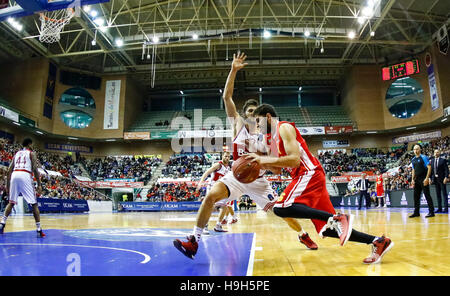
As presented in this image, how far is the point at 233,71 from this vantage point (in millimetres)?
3291

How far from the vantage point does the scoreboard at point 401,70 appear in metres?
25.3

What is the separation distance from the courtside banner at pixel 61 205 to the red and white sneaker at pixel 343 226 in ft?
53.4

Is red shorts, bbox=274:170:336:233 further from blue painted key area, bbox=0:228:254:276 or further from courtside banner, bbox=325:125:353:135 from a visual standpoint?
courtside banner, bbox=325:125:353:135

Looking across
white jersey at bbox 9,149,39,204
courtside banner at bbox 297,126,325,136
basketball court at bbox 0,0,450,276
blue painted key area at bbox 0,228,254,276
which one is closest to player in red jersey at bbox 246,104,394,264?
blue painted key area at bbox 0,228,254,276

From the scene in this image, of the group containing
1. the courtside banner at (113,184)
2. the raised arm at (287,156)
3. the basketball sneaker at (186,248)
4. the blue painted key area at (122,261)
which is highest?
the courtside banner at (113,184)

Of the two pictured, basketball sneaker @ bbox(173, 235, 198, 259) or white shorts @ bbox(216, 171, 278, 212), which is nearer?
basketball sneaker @ bbox(173, 235, 198, 259)

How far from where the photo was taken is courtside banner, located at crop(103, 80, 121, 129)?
29.5m

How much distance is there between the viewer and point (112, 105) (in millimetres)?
29688

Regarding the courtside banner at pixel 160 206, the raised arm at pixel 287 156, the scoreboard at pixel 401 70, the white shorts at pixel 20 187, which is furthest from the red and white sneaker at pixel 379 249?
the scoreboard at pixel 401 70

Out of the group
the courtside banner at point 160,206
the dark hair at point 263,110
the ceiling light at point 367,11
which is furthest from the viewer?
the courtside banner at point 160,206

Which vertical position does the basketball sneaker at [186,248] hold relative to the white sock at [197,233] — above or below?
below

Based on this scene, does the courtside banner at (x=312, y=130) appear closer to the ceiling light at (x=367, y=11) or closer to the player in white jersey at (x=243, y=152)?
the ceiling light at (x=367, y=11)

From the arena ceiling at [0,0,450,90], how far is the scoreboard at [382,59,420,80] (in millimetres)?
1049

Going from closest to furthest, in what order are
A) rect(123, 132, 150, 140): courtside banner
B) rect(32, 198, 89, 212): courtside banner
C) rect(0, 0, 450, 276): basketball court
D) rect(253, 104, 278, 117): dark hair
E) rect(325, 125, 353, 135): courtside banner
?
rect(253, 104, 278, 117): dark hair < rect(32, 198, 89, 212): courtside banner < rect(0, 0, 450, 276): basketball court < rect(325, 125, 353, 135): courtside banner < rect(123, 132, 150, 140): courtside banner
